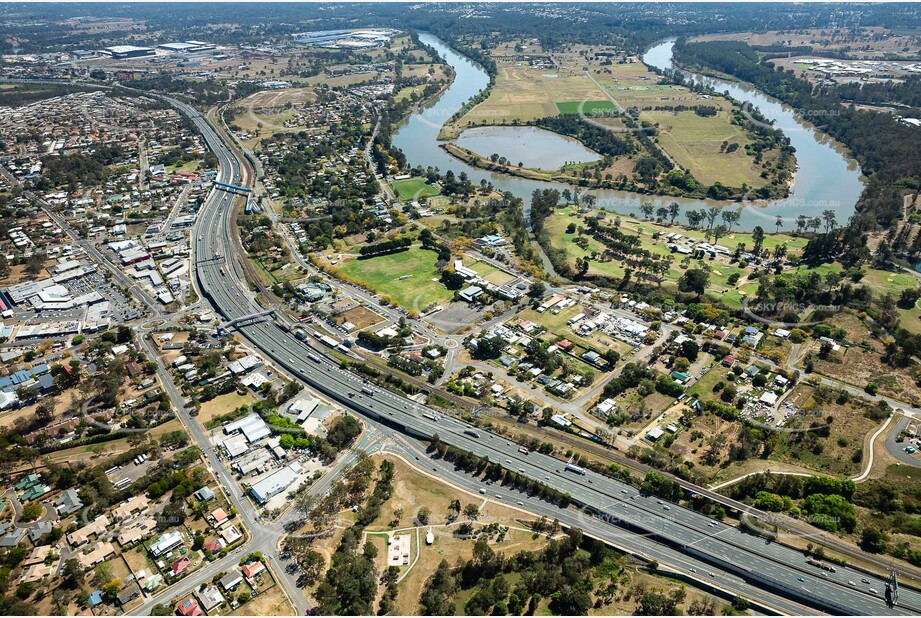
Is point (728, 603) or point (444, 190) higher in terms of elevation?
point (444, 190)

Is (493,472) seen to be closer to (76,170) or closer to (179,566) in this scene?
(179,566)

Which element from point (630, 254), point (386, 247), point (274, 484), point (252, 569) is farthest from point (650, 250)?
point (252, 569)

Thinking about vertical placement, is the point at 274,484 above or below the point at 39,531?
above

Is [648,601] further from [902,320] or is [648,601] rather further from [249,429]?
[902,320]

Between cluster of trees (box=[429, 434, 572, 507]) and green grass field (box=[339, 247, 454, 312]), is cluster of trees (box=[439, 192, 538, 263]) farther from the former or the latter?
cluster of trees (box=[429, 434, 572, 507])

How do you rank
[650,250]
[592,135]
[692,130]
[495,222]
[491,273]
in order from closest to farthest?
[491,273]
[650,250]
[495,222]
[592,135]
[692,130]

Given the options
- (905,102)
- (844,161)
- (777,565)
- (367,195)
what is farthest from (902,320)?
(905,102)

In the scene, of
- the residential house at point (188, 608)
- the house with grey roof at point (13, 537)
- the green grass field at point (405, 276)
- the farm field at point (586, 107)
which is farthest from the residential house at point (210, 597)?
the farm field at point (586, 107)
